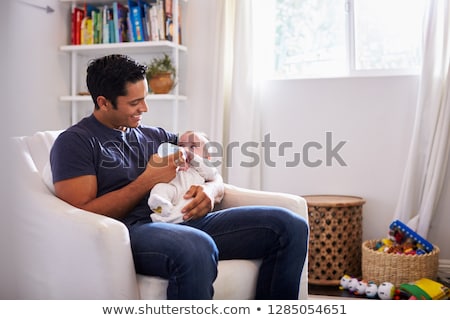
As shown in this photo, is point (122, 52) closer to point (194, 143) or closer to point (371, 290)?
point (194, 143)

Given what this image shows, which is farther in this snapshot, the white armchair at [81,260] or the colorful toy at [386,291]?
the colorful toy at [386,291]

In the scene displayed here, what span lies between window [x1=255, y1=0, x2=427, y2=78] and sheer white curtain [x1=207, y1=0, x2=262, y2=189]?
0.44ft

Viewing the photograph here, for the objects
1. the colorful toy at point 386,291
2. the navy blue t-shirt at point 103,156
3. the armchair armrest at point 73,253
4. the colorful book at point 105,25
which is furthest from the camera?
the colorful book at point 105,25

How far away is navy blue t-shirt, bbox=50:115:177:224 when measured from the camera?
1570 mm

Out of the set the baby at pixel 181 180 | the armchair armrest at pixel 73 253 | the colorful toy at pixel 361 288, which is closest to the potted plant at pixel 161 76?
the baby at pixel 181 180

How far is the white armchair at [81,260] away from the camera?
1402 millimetres

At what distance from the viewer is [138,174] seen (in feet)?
5.72

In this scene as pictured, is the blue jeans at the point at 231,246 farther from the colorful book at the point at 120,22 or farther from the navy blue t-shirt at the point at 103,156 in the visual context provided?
the colorful book at the point at 120,22

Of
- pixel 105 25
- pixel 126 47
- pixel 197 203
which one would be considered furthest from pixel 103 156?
pixel 105 25

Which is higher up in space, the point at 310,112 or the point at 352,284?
the point at 310,112

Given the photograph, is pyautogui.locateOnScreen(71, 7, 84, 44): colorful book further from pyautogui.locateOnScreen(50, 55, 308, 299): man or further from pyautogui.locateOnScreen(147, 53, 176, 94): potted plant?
pyautogui.locateOnScreen(50, 55, 308, 299): man

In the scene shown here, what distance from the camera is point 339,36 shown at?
3061 mm

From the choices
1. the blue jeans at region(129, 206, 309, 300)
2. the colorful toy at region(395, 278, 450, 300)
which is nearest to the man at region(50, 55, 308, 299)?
the blue jeans at region(129, 206, 309, 300)

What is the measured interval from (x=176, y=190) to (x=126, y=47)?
1.63m
